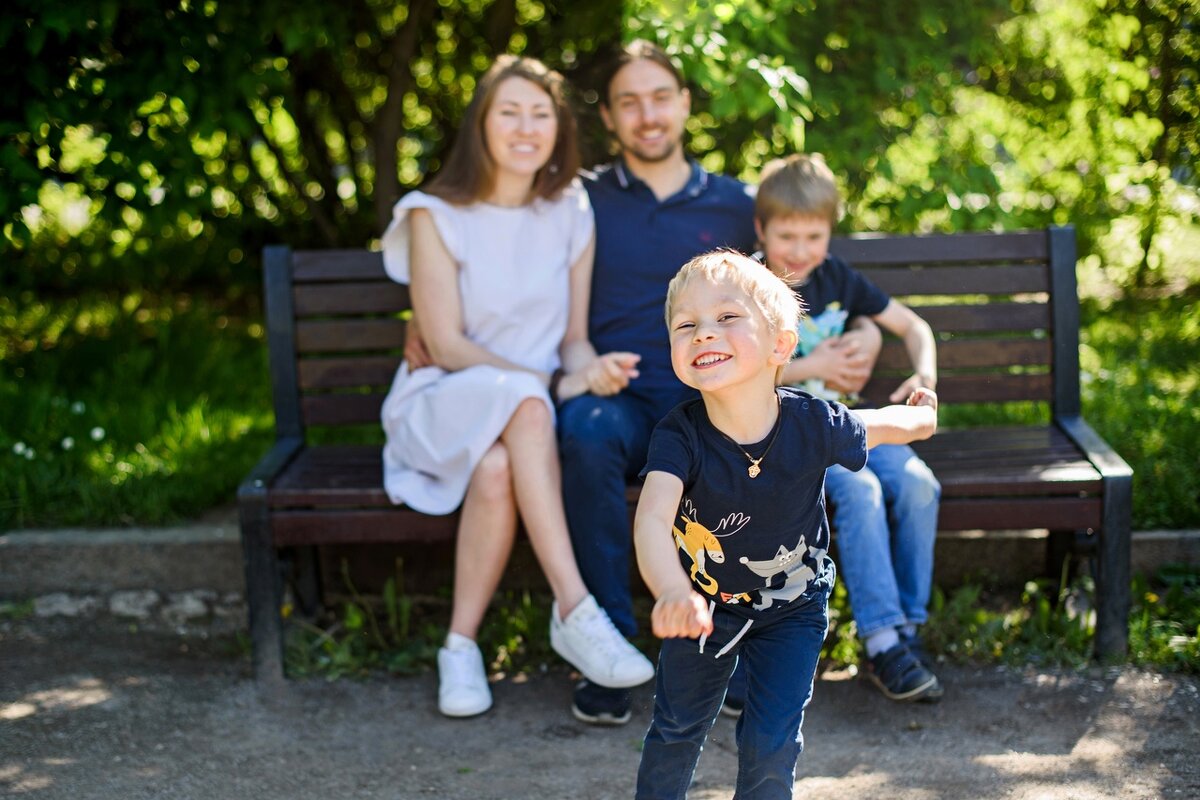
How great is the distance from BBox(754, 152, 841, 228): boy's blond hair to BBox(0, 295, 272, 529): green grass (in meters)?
2.00

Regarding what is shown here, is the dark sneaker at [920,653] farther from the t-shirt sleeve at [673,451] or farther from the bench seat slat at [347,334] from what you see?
the bench seat slat at [347,334]

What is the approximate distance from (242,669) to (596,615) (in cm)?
109

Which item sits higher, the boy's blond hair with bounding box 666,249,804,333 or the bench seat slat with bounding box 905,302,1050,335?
the boy's blond hair with bounding box 666,249,804,333

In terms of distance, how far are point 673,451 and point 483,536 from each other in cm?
109

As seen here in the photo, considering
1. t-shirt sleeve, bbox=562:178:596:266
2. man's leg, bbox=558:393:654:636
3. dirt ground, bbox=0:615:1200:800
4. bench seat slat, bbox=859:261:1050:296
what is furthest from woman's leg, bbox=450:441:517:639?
bench seat slat, bbox=859:261:1050:296

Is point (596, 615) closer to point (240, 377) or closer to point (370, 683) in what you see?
point (370, 683)

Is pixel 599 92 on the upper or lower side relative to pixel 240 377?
upper

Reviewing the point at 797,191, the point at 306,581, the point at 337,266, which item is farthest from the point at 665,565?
the point at 337,266

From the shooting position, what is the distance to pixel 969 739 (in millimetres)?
3037

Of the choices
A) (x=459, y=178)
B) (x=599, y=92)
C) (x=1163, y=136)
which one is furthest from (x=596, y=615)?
(x=1163, y=136)

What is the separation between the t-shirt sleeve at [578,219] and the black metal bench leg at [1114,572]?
153 centimetres

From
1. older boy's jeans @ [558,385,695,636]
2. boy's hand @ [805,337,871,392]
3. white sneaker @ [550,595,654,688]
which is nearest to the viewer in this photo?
white sneaker @ [550,595,654,688]

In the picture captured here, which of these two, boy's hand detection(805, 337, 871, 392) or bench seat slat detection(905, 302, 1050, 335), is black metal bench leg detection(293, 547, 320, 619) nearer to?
boy's hand detection(805, 337, 871, 392)

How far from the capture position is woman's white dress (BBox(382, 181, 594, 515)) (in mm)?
3303
